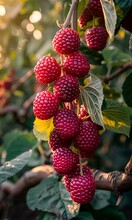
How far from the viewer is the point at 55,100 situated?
Answer: 84 centimetres

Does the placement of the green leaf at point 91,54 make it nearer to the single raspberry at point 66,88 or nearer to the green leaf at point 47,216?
the single raspberry at point 66,88

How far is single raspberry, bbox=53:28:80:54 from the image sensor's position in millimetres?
840

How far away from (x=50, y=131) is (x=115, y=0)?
0.30m

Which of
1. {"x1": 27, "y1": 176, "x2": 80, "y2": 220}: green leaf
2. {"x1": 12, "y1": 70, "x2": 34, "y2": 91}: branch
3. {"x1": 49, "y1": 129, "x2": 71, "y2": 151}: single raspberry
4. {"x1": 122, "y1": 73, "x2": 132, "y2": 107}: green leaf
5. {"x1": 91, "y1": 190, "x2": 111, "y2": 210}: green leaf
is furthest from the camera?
{"x1": 12, "y1": 70, "x2": 34, "y2": 91}: branch

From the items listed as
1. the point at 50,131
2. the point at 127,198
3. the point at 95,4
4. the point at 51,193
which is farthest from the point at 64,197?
the point at 127,198

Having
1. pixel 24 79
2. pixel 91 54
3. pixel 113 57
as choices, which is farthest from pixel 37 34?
pixel 91 54

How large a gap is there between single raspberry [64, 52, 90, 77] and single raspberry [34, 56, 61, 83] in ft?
0.07

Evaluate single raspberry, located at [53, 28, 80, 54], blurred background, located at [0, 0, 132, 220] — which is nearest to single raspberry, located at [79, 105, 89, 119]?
single raspberry, located at [53, 28, 80, 54]

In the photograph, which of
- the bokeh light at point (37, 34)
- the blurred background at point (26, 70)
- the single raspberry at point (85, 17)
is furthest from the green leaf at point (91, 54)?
the bokeh light at point (37, 34)

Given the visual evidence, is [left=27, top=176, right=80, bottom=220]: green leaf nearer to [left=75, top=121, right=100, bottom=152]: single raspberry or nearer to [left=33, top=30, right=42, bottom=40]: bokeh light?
[left=75, top=121, right=100, bottom=152]: single raspberry

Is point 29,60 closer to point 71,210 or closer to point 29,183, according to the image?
point 29,183

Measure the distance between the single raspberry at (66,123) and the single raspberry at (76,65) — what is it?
0.25 ft

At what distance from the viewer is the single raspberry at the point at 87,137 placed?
0.84 meters

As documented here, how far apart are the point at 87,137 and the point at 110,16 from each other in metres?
0.23
